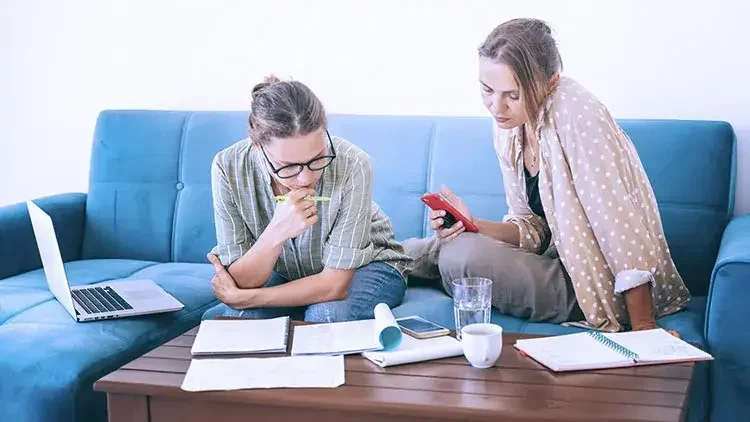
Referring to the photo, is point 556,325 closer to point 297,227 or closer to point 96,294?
point 297,227

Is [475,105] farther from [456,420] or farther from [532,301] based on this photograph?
[456,420]

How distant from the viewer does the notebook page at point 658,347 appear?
155 cm

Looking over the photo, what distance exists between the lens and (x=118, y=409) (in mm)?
1545

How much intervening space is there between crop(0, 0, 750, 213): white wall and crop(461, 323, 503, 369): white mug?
1251 mm

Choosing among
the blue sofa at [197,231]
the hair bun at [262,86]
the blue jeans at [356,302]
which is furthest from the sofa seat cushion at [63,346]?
the hair bun at [262,86]

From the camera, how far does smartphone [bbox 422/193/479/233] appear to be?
7.08 ft

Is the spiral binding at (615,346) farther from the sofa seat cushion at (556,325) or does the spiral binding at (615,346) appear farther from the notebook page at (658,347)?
the sofa seat cushion at (556,325)

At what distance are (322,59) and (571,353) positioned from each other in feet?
5.17

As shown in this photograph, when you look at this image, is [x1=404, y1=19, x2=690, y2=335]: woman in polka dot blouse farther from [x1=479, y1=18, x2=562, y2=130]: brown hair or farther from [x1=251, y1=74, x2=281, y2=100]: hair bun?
[x1=251, y1=74, x2=281, y2=100]: hair bun

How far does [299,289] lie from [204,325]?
11.0 inches

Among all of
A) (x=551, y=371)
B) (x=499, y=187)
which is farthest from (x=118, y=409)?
(x=499, y=187)

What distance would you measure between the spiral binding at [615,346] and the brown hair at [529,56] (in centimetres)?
58

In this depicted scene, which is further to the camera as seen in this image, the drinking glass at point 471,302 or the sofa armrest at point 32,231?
the sofa armrest at point 32,231

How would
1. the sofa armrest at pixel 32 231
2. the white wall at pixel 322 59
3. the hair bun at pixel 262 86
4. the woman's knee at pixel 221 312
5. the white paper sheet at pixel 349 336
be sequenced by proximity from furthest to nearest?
the sofa armrest at pixel 32 231
the white wall at pixel 322 59
the woman's knee at pixel 221 312
the hair bun at pixel 262 86
the white paper sheet at pixel 349 336
